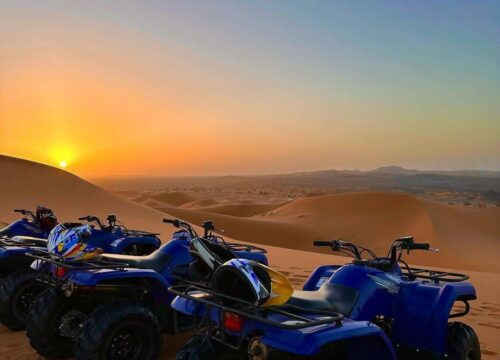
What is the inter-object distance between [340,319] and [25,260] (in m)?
6.02

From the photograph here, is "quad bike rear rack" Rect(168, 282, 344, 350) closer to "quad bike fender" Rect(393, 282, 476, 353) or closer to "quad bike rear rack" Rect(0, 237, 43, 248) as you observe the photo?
"quad bike fender" Rect(393, 282, 476, 353)

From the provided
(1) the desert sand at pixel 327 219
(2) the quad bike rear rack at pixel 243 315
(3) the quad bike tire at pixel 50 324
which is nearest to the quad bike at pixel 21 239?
(3) the quad bike tire at pixel 50 324

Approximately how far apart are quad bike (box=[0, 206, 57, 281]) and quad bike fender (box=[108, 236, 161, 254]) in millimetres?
1128

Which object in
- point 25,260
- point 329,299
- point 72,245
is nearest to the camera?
point 329,299

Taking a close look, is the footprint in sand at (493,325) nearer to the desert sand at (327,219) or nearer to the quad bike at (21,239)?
the quad bike at (21,239)

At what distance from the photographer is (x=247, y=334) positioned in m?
3.61

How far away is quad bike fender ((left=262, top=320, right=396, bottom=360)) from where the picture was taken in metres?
3.29

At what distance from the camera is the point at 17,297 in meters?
7.21

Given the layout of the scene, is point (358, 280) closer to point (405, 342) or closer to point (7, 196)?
point (405, 342)

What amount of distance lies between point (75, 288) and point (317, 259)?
13273mm

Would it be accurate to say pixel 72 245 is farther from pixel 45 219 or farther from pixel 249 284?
pixel 45 219

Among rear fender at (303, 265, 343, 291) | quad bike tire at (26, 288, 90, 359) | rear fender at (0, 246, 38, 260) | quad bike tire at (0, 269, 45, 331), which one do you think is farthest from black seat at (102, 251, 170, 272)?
rear fender at (0, 246, 38, 260)

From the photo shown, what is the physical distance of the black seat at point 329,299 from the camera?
13.2 ft

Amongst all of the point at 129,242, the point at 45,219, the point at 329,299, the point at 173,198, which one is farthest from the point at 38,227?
the point at 173,198
